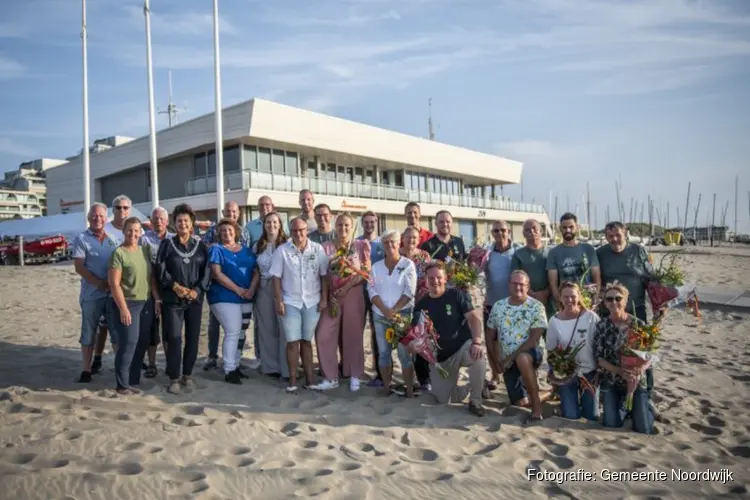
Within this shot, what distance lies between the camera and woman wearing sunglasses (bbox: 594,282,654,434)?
4.46 metres

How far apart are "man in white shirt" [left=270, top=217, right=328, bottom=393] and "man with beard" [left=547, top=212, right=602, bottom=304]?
2.48 metres

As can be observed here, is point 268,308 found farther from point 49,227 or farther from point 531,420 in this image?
point 49,227

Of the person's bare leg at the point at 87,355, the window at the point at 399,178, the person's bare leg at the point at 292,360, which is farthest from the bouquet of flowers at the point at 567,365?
the window at the point at 399,178

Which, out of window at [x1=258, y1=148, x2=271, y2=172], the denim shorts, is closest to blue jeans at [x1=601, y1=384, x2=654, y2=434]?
the denim shorts

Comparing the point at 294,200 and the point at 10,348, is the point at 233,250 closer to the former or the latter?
the point at 10,348

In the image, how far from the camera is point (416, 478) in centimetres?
350

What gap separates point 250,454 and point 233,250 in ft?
8.07

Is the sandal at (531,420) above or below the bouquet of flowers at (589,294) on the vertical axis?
below

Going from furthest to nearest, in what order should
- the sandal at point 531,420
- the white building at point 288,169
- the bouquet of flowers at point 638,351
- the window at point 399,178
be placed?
the window at point 399,178, the white building at point 288,169, the sandal at point 531,420, the bouquet of flowers at point 638,351

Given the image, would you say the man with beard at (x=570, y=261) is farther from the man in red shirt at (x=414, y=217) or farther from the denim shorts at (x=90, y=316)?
the denim shorts at (x=90, y=316)

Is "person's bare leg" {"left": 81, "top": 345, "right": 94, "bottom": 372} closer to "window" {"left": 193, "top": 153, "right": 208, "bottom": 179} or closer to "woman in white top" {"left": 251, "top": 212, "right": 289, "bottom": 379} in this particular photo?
"woman in white top" {"left": 251, "top": 212, "right": 289, "bottom": 379}

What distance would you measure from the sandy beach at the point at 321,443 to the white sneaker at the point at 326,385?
0.39 ft

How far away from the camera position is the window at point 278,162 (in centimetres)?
2592

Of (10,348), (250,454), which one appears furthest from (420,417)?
(10,348)
